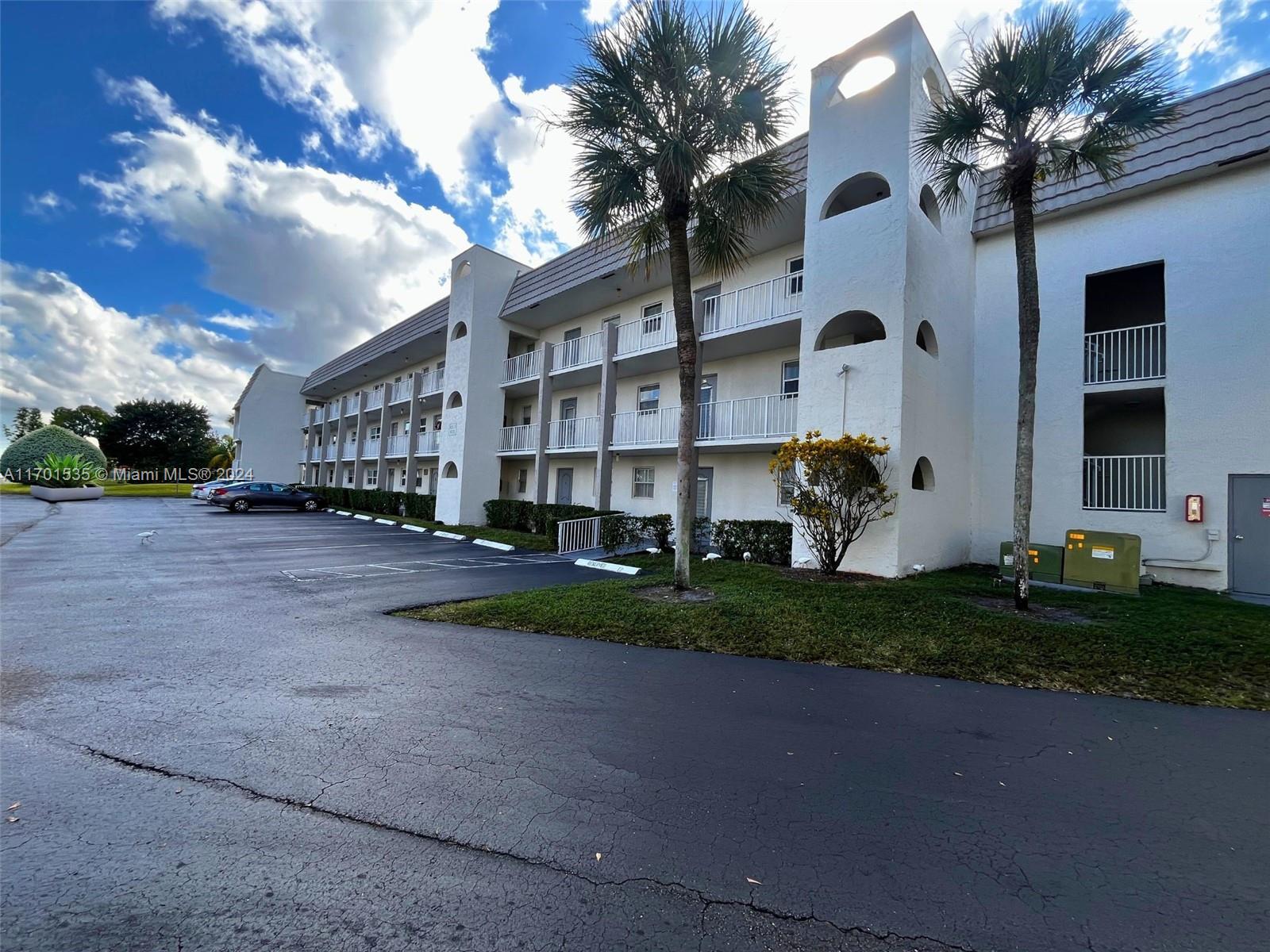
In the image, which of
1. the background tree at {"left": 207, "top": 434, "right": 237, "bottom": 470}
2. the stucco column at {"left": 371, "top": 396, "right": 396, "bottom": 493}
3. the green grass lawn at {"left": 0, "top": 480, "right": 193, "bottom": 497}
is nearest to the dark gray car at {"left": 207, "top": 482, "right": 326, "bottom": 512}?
the stucco column at {"left": 371, "top": 396, "right": 396, "bottom": 493}

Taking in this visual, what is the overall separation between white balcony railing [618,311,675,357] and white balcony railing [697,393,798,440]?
272 centimetres

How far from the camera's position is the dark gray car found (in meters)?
25.5

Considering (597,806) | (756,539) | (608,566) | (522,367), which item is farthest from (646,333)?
(597,806)

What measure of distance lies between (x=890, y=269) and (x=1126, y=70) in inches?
152

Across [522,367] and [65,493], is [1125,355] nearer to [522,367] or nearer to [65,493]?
[522,367]

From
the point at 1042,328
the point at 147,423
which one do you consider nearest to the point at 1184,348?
the point at 1042,328

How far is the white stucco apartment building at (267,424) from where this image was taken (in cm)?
4019

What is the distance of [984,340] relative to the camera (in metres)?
12.9

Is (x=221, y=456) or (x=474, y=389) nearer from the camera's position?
(x=474, y=389)

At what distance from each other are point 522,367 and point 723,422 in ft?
32.9

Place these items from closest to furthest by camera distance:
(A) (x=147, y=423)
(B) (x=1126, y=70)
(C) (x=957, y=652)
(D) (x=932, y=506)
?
(C) (x=957, y=652), (B) (x=1126, y=70), (D) (x=932, y=506), (A) (x=147, y=423)

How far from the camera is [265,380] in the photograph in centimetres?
4031

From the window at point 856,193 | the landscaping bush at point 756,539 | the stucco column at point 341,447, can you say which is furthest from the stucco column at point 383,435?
the window at point 856,193

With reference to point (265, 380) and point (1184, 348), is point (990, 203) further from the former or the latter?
point (265, 380)
